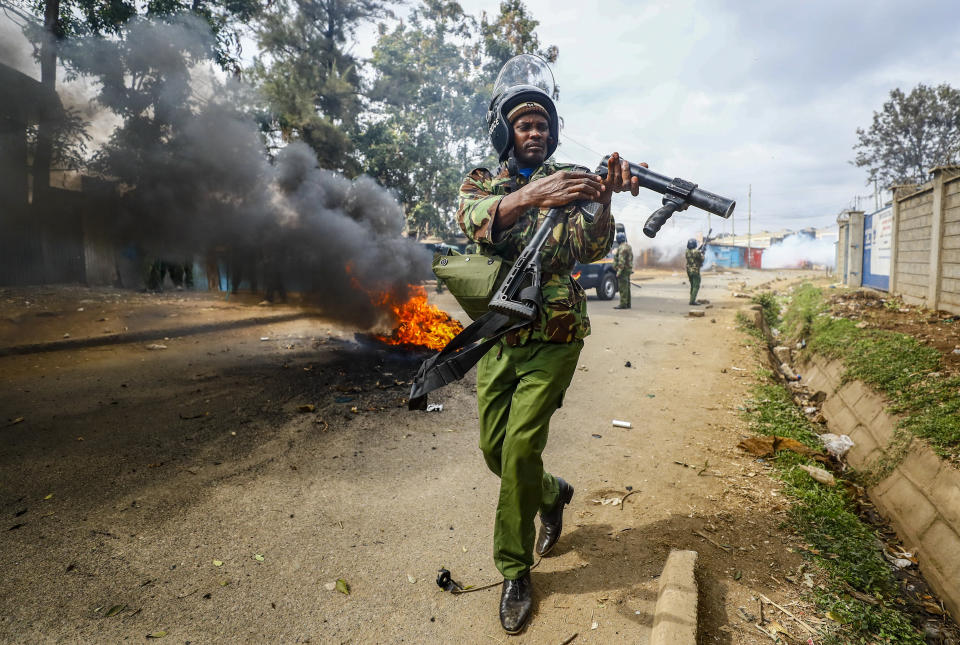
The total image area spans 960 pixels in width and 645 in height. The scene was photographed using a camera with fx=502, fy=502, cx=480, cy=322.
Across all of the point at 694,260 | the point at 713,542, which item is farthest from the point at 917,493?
the point at 694,260

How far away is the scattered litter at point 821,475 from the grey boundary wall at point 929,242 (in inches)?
215

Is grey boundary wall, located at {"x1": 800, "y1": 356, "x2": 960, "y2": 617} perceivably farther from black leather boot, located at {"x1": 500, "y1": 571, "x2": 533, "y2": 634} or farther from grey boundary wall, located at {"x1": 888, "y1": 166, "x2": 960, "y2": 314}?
grey boundary wall, located at {"x1": 888, "y1": 166, "x2": 960, "y2": 314}

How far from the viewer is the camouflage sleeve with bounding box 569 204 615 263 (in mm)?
2061

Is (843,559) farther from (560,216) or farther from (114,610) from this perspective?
(114,610)

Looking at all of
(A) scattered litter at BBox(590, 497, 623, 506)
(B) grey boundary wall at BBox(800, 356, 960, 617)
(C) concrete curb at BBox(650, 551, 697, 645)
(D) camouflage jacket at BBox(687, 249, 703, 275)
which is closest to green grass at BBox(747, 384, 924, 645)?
(B) grey boundary wall at BBox(800, 356, 960, 617)

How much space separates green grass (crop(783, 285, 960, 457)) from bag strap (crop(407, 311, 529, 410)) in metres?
2.80

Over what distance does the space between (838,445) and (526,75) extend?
360cm

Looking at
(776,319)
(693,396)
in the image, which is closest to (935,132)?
(776,319)

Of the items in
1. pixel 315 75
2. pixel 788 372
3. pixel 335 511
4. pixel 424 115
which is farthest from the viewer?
pixel 424 115

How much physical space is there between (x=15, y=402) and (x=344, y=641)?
4523 mm

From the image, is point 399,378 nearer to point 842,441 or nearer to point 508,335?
point 508,335

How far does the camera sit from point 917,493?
9.47 feet

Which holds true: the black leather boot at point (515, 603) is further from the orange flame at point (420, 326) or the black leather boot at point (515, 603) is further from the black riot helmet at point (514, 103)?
the orange flame at point (420, 326)

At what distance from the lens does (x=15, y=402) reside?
448 centimetres
